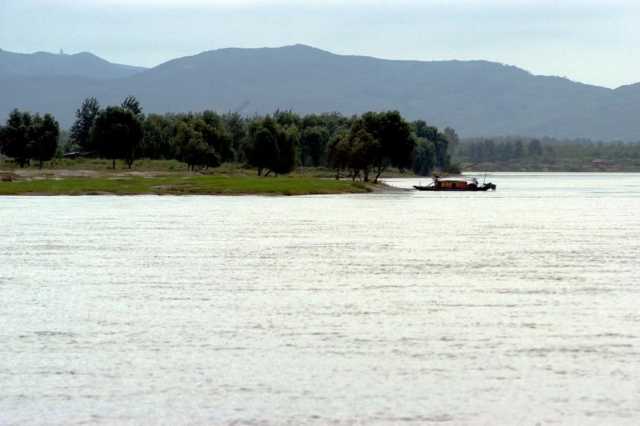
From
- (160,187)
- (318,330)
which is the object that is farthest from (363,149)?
(318,330)

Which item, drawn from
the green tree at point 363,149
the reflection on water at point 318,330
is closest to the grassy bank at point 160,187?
the green tree at point 363,149

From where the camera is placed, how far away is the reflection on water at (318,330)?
83.1 ft

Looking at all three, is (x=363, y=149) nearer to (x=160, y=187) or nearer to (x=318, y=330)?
(x=160, y=187)

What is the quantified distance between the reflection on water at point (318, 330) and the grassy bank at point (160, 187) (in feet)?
274

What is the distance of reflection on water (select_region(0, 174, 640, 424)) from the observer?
2533 cm

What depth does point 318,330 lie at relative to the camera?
35.2 metres

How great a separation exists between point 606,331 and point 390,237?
44.1 metres

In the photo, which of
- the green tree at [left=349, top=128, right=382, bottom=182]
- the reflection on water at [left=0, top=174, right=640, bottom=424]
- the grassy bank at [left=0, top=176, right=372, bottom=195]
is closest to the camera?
the reflection on water at [left=0, top=174, right=640, bottom=424]

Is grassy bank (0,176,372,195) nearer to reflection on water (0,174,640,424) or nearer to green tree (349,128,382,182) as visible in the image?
green tree (349,128,382,182)

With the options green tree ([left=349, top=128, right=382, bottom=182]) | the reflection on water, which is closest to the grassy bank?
green tree ([left=349, top=128, right=382, bottom=182])

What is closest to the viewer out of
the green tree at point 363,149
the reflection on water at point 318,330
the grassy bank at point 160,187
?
the reflection on water at point 318,330

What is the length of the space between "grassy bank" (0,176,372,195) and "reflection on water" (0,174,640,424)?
83.6m

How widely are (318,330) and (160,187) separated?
130032 mm

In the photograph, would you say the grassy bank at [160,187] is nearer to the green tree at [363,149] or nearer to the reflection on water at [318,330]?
the green tree at [363,149]
